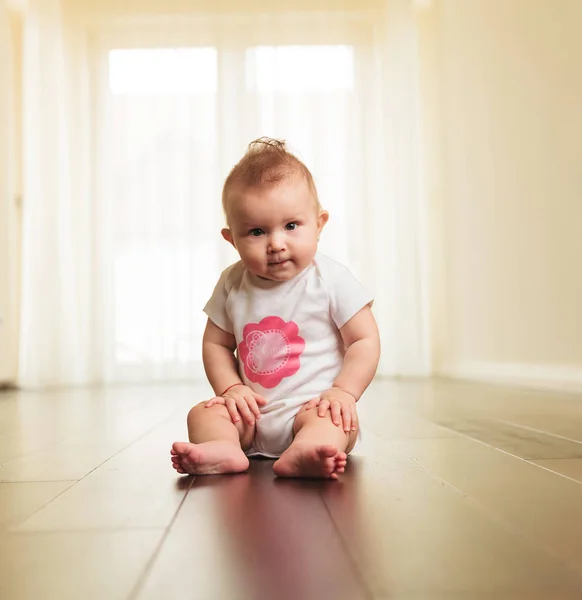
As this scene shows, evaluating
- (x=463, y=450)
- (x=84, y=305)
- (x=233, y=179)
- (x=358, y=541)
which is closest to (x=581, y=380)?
(x=463, y=450)

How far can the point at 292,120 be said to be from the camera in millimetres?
4180

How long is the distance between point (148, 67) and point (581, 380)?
9.48 feet

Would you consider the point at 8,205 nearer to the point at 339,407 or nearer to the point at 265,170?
the point at 265,170

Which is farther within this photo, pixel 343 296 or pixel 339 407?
pixel 343 296

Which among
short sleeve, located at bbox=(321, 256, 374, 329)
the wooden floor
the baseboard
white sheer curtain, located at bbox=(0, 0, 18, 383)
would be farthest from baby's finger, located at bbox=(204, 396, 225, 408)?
white sheer curtain, located at bbox=(0, 0, 18, 383)

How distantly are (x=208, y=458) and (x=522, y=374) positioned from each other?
2.34 metres

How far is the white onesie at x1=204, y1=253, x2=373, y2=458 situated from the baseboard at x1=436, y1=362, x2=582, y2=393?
5.30 ft

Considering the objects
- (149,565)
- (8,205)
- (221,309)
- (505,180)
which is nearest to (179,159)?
(8,205)

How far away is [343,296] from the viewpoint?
1240 mm

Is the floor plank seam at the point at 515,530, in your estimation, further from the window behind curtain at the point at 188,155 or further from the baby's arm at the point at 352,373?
the window behind curtain at the point at 188,155

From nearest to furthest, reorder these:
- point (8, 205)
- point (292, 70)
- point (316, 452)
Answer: point (316, 452) < point (8, 205) < point (292, 70)

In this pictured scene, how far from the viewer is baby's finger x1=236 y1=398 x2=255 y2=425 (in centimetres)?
118

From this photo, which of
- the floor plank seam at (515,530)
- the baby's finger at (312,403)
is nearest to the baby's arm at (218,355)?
the baby's finger at (312,403)

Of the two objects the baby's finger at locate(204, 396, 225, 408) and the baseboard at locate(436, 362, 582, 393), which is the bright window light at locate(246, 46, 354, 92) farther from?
the baby's finger at locate(204, 396, 225, 408)
